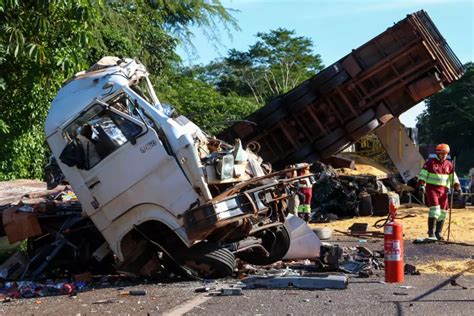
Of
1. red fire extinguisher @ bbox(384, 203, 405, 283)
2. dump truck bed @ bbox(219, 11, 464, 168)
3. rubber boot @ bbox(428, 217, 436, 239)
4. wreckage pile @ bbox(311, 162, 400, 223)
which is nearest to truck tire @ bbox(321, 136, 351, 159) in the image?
dump truck bed @ bbox(219, 11, 464, 168)

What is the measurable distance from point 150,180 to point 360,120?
7256 millimetres

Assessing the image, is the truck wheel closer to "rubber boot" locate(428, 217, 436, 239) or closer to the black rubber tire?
the black rubber tire

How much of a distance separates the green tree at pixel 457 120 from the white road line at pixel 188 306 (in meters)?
49.6

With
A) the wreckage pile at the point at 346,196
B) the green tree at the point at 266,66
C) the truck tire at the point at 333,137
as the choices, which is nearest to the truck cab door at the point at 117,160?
the truck tire at the point at 333,137

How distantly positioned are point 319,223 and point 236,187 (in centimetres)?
922

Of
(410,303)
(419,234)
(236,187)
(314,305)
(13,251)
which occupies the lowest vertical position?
(419,234)

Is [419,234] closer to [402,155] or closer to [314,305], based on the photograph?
[402,155]

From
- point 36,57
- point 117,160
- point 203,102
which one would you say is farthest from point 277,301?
point 203,102

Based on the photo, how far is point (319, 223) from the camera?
17.1 metres

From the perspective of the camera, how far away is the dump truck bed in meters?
13.8

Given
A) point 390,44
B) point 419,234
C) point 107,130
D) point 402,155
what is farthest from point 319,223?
point 107,130

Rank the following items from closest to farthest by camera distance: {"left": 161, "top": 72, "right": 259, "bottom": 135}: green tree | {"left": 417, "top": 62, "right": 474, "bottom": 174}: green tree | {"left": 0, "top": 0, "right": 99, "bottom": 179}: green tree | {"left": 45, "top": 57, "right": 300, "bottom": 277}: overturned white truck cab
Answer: {"left": 45, "top": 57, "right": 300, "bottom": 277}: overturned white truck cab
{"left": 0, "top": 0, "right": 99, "bottom": 179}: green tree
{"left": 161, "top": 72, "right": 259, "bottom": 135}: green tree
{"left": 417, "top": 62, "right": 474, "bottom": 174}: green tree

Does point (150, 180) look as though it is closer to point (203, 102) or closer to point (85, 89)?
point (85, 89)

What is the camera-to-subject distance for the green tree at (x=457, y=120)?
55031mm
